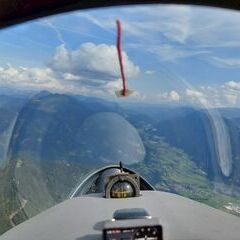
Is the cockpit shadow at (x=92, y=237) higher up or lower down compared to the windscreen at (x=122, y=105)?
lower down

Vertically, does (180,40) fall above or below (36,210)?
above

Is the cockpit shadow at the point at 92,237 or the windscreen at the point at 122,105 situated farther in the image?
the windscreen at the point at 122,105

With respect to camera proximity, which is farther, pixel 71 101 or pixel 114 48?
pixel 71 101

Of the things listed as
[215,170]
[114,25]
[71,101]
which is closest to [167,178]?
[215,170]

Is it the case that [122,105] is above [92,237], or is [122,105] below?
above

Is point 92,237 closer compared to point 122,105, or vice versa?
point 92,237

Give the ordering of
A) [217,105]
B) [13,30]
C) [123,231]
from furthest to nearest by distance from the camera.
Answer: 1. [217,105]
2. [13,30]
3. [123,231]

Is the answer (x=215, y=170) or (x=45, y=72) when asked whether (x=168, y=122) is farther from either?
(x=45, y=72)

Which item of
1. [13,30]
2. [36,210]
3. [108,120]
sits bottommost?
[36,210]
